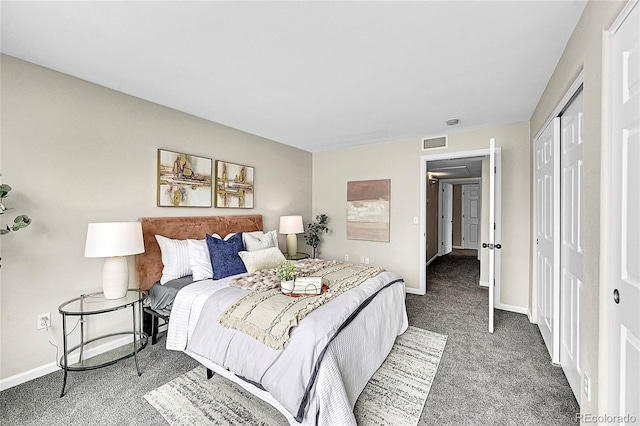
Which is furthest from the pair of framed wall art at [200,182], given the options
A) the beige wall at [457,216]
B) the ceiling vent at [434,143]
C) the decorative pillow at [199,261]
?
the beige wall at [457,216]

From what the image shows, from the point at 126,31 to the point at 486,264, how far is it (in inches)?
210

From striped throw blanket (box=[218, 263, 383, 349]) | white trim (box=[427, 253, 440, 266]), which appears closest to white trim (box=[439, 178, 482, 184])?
white trim (box=[427, 253, 440, 266])

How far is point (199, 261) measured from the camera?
9.15 feet

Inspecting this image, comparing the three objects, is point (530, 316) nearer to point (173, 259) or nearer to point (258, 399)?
point (258, 399)

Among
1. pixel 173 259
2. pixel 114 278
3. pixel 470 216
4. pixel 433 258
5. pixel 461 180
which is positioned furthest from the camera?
pixel 470 216

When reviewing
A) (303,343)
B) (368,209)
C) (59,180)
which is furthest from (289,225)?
(303,343)

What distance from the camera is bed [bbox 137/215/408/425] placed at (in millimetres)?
1501

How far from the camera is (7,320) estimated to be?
2029 mm

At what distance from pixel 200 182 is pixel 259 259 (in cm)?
127

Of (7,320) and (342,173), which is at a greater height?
(342,173)

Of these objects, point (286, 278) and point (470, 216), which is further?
point (470, 216)

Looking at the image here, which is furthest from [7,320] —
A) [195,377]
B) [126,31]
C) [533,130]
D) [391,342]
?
[533,130]

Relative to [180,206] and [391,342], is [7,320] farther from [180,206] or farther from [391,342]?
[391,342]

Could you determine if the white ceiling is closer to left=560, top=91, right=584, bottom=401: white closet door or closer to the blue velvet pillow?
left=560, top=91, right=584, bottom=401: white closet door
